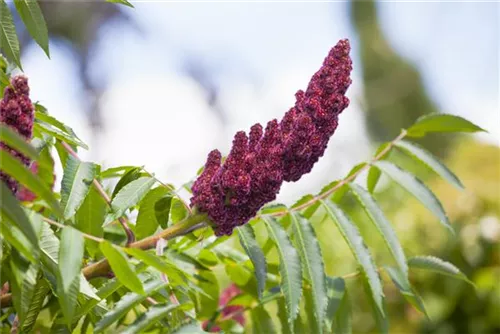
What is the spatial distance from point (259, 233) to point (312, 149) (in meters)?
4.54

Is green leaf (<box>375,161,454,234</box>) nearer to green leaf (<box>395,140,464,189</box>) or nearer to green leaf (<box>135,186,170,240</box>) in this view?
green leaf (<box>395,140,464,189</box>)

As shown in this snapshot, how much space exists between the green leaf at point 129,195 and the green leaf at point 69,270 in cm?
17

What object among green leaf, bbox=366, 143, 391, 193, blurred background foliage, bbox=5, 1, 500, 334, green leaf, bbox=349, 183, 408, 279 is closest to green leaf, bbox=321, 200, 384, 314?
green leaf, bbox=349, 183, 408, 279

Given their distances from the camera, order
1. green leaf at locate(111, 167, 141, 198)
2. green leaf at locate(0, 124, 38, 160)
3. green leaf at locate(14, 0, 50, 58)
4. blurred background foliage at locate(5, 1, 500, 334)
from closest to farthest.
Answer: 1. green leaf at locate(0, 124, 38, 160)
2. green leaf at locate(14, 0, 50, 58)
3. green leaf at locate(111, 167, 141, 198)
4. blurred background foliage at locate(5, 1, 500, 334)

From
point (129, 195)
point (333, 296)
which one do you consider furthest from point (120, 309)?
point (333, 296)

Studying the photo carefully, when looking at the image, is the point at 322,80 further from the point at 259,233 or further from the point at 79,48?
the point at 79,48

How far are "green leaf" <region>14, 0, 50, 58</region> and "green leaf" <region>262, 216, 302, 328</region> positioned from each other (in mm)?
582

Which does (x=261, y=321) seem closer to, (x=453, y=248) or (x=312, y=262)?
(x=312, y=262)

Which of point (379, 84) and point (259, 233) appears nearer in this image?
point (259, 233)

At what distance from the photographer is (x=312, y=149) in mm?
1504

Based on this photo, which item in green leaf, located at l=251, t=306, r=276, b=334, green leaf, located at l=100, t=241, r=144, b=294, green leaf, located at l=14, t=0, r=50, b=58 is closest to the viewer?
green leaf, located at l=100, t=241, r=144, b=294

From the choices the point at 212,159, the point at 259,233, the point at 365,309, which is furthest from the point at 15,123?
the point at 365,309

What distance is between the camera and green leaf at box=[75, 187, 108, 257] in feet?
5.21

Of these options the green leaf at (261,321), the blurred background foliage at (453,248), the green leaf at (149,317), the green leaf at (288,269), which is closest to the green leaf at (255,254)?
the green leaf at (288,269)
